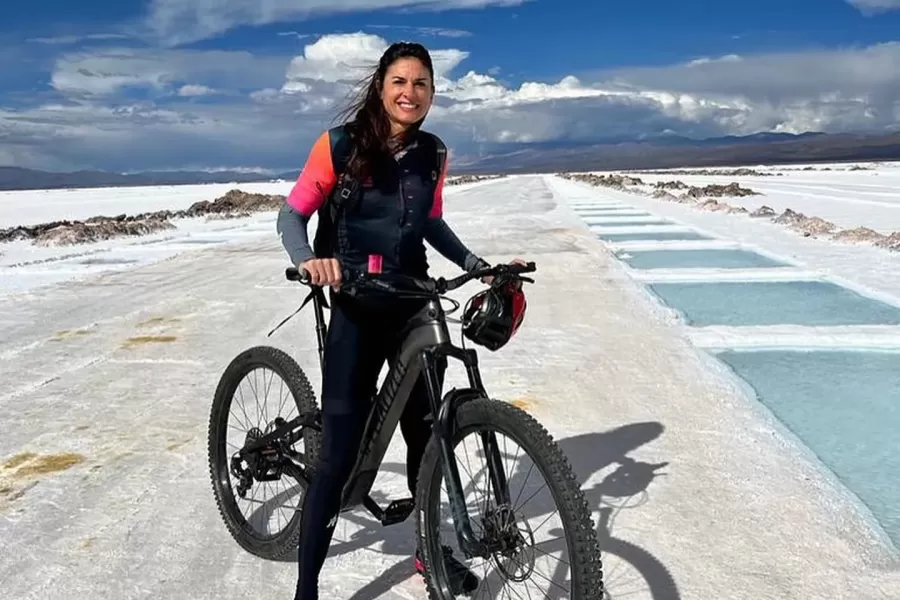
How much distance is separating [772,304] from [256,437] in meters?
7.60

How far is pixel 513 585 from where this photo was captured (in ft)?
10.9

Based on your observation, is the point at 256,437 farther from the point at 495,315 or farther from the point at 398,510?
the point at 495,315

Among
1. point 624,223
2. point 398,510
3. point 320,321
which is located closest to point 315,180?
point 320,321

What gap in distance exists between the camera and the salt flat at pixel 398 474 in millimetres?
3447

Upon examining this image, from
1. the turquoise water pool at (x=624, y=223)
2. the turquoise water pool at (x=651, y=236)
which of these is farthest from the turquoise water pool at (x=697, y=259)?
the turquoise water pool at (x=624, y=223)

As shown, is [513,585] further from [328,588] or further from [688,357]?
[688,357]

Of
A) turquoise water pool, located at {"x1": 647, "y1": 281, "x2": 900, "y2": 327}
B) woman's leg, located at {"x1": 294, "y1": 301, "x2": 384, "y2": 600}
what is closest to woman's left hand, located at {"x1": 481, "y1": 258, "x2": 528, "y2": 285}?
woman's leg, located at {"x1": 294, "y1": 301, "x2": 384, "y2": 600}

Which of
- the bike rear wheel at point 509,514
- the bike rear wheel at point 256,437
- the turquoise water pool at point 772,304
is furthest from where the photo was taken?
the turquoise water pool at point 772,304

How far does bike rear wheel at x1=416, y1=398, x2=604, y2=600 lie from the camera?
7.85ft

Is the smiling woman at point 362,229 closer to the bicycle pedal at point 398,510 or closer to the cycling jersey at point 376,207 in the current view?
the cycling jersey at point 376,207

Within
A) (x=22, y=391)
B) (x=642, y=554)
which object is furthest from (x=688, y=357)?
(x=22, y=391)

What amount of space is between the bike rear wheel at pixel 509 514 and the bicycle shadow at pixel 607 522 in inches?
7.2

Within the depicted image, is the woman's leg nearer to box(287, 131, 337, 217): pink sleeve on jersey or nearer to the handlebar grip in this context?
the handlebar grip

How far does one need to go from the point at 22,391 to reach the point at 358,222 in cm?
473
